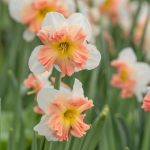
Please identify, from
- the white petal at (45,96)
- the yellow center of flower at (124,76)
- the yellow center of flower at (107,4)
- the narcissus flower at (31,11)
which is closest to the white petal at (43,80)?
the white petal at (45,96)

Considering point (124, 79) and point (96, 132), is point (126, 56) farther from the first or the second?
point (96, 132)

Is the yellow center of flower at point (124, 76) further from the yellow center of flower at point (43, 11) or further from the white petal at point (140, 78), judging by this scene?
the yellow center of flower at point (43, 11)

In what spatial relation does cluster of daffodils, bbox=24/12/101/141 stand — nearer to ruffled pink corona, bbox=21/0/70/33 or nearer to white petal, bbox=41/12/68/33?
white petal, bbox=41/12/68/33

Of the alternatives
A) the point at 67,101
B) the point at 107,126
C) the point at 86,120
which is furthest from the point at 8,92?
the point at 67,101

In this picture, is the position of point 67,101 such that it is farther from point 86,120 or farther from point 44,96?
point 86,120

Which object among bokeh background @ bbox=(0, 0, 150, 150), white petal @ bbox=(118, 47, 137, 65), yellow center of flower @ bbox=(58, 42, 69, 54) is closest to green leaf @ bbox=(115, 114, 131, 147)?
bokeh background @ bbox=(0, 0, 150, 150)

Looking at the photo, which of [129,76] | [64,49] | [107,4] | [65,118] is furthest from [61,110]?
[107,4]
